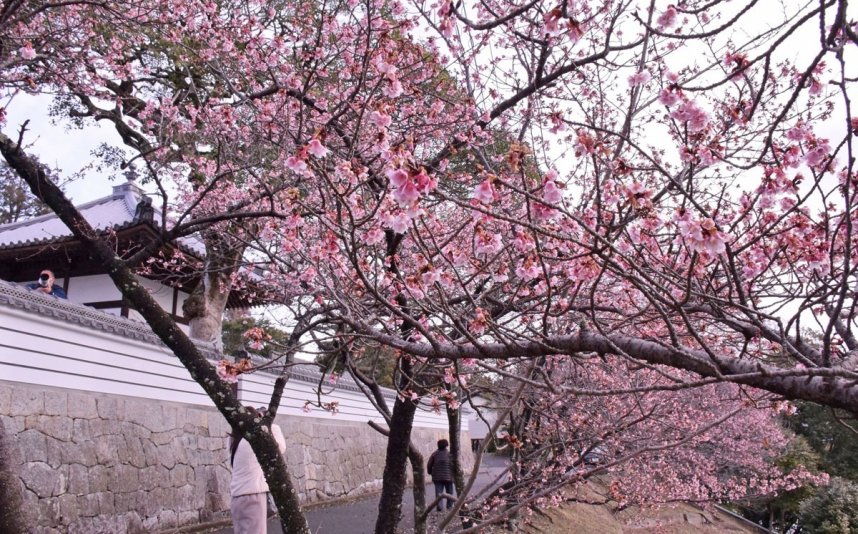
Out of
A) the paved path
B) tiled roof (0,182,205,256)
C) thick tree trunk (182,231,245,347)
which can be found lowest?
the paved path

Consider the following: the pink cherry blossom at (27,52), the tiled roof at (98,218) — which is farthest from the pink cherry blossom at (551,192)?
the tiled roof at (98,218)

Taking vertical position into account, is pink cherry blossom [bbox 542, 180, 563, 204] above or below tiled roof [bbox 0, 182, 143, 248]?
below

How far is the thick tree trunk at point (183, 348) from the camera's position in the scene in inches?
173

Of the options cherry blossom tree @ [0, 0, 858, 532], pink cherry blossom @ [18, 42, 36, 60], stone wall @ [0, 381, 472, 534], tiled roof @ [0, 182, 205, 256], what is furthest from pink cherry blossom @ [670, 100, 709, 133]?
tiled roof @ [0, 182, 205, 256]

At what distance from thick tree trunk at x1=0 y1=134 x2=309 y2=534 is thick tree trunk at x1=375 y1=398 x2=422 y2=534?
0.77 meters

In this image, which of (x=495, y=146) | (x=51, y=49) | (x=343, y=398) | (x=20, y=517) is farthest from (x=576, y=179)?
(x=343, y=398)

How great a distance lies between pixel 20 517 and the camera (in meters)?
3.14

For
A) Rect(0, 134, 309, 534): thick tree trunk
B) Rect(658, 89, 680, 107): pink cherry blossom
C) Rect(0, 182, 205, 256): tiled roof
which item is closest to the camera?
Rect(658, 89, 680, 107): pink cherry blossom

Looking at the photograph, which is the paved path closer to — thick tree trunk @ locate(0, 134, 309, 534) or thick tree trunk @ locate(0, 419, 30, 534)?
thick tree trunk @ locate(0, 134, 309, 534)

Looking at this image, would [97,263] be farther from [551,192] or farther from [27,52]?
[551,192]

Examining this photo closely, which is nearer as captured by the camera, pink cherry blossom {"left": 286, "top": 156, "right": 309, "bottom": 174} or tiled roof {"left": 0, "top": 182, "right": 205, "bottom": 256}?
pink cherry blossom {"left": 286, "top": 156, "right": 309, "bottom": 174}

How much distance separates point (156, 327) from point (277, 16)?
534cm

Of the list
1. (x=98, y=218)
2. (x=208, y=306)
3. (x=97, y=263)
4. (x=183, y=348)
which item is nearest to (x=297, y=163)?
(x=183, y=348)

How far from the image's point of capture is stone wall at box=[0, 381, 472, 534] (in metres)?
6.16
